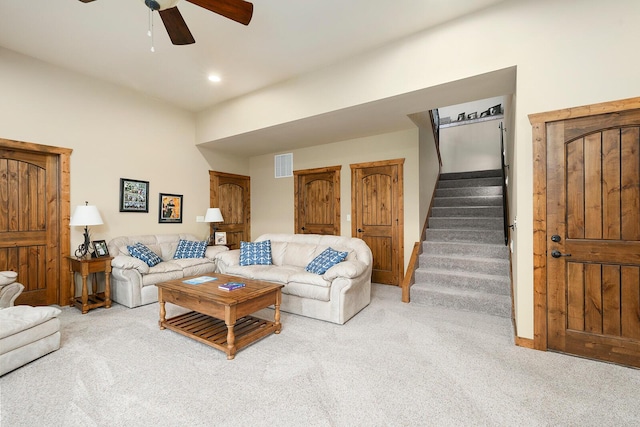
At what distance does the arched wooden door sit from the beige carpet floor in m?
0.23

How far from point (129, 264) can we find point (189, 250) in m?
1.10

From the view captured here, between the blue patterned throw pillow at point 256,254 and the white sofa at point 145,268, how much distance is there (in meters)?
0.80

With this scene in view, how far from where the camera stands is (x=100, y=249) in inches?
155

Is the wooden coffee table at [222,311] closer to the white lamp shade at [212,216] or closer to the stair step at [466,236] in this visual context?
the white lamp shade at [212,216]

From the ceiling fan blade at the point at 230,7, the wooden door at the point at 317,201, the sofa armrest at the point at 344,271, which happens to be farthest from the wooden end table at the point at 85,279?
the ceiling fan blade at the point at 230,7

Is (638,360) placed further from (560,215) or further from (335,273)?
(335,273)

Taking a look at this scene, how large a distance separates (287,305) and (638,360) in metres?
3.07

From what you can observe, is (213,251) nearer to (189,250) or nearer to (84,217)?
(189,250)

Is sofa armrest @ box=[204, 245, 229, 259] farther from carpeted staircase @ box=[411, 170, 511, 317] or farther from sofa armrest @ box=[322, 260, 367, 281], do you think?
carpeted staircase @ box=[411, 170, 511, 317]

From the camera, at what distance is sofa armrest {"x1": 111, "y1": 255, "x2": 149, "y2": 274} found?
12.0ft

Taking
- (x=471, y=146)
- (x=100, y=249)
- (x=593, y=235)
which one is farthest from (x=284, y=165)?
(x=593, y=235)

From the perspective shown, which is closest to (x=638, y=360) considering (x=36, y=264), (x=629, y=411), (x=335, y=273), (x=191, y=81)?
(x=629, y=411)

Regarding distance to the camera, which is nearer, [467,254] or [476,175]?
[467,254]

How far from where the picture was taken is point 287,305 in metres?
3.47
